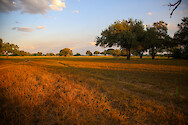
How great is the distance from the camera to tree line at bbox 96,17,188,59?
44.0 m

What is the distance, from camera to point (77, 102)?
191 inches

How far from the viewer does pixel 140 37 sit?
4897 cm

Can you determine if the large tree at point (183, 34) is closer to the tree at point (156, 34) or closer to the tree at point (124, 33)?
the tree at point (156, 34)

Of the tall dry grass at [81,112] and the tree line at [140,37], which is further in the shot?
the tree line at [140,37]

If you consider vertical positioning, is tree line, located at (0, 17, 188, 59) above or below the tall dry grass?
above

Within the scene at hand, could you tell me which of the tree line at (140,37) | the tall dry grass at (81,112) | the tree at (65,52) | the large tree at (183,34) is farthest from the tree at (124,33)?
the tree at (65,52)

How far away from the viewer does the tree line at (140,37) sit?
144 ft

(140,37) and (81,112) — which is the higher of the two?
(140,37)

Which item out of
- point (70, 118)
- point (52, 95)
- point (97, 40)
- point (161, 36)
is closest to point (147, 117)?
point (70, 118)

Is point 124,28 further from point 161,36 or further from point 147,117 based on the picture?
point 147,117

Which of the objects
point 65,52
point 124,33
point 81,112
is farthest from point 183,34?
point 65,52

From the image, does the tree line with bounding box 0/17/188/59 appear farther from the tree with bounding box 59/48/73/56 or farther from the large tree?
the tree with bounding box 59/48/73/56

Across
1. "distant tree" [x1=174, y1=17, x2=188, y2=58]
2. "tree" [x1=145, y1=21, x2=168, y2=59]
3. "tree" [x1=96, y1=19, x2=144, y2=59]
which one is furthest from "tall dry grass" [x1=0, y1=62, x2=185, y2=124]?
"distant tree" [x1=174, y1=17, x2=188, y2=58]

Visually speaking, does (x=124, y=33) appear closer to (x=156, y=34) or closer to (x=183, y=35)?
(x=156, y=34)
